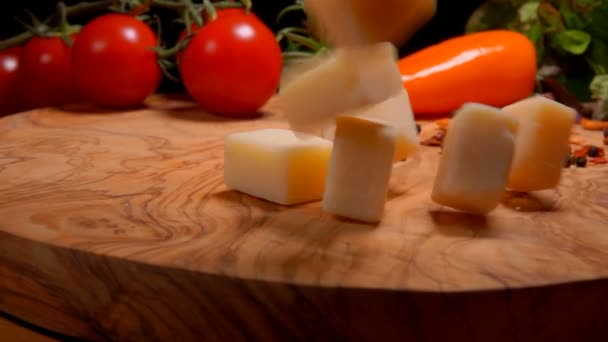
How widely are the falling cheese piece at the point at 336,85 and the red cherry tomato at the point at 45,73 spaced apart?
0.95 m

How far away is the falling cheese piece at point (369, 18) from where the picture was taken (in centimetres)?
71

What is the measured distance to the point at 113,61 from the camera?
4.75 ft

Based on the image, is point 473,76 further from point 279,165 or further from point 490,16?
point 279,165

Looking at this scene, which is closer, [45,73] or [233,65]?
[233,65]

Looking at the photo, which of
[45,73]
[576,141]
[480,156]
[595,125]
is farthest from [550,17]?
[45,73]

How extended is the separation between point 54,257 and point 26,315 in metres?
0.08

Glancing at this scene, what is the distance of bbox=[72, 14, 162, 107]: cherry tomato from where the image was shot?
144 cm

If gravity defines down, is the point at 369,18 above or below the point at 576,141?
above

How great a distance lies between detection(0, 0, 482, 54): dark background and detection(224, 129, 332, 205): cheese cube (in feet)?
3.29

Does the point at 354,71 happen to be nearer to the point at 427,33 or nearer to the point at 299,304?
the point at 299,304

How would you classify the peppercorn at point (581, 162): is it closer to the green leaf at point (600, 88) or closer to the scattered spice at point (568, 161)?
the scattered spice at point (568, 161)

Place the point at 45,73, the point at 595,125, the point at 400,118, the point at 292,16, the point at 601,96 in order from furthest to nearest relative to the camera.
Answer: the point at 292,16
the point at 45,73
the point at 601,96
the point at 595,125
the point at 400,118

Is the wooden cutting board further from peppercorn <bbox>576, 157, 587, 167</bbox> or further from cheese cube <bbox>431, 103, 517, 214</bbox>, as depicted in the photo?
peppercorn <bbox>576, 157, 587, 167</bbox>

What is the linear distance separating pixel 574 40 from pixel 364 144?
1042 millimetres
